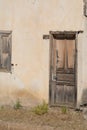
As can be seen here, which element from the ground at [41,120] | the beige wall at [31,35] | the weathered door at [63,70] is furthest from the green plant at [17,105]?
the weathered door at [63,70]

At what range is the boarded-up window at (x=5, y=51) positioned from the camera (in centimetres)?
1483

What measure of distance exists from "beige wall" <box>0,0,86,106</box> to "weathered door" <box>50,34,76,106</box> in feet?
0.63

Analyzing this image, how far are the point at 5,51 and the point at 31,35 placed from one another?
114 centimetres

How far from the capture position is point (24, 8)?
47.5 ft

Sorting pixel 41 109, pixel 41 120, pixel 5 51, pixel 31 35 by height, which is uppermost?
pixel 31 35

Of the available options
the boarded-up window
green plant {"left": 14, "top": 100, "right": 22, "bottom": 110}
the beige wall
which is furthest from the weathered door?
the boarded-up window

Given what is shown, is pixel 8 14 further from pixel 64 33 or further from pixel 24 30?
pixel 64 33

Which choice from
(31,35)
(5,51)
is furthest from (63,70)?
(5,51)

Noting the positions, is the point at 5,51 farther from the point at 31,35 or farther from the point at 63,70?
the point at 63,70

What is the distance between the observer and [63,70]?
14.0 m

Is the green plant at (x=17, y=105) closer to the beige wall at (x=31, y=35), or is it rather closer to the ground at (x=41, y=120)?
the ground at (x=41, y=120)

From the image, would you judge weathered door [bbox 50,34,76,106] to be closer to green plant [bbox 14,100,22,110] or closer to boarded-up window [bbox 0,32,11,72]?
green plant [bbox 14,100,22,110]

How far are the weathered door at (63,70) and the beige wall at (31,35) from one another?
19 cm

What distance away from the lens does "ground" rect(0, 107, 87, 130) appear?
1196 cm
